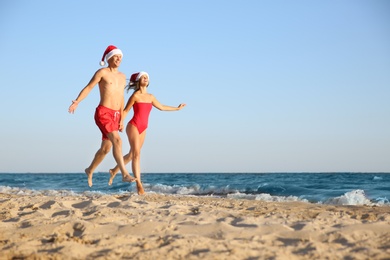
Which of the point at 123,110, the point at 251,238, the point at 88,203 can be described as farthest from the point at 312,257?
the point at 123,110

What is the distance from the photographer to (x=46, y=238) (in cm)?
429

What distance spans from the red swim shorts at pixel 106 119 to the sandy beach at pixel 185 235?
2.20m

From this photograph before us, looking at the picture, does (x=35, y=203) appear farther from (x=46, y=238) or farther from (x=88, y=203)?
(x=46, y=238)

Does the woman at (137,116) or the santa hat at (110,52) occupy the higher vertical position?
the santa hat at (110,52)

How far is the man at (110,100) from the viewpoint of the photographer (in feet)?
24.8

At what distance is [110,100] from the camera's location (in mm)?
7648

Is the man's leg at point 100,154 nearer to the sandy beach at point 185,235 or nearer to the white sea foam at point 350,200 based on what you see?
the sandy beach at point 185,235

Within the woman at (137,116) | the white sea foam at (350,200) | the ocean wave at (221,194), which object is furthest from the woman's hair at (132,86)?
the white sea foam at (350,200)

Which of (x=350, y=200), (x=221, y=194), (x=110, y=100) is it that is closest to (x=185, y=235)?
(x=110, y=100)

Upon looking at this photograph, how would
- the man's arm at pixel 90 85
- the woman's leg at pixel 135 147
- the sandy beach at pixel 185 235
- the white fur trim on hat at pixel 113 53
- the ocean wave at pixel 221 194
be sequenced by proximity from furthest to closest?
the ocean wave at pixel 221 194 → the woman's leg at pixel 135 147 → the white fur trim on hat at pixel 113 53 → the man's arm at pixel 90 85 → the sandy beach at pixel 185 235

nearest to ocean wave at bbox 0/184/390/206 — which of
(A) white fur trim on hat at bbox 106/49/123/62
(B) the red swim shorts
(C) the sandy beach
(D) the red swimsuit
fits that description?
(D) the red swimsuit

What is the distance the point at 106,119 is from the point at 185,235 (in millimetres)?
3794

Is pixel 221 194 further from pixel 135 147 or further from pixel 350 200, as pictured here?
Result: pixel 135 147

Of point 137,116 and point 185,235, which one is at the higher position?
point 137,116
